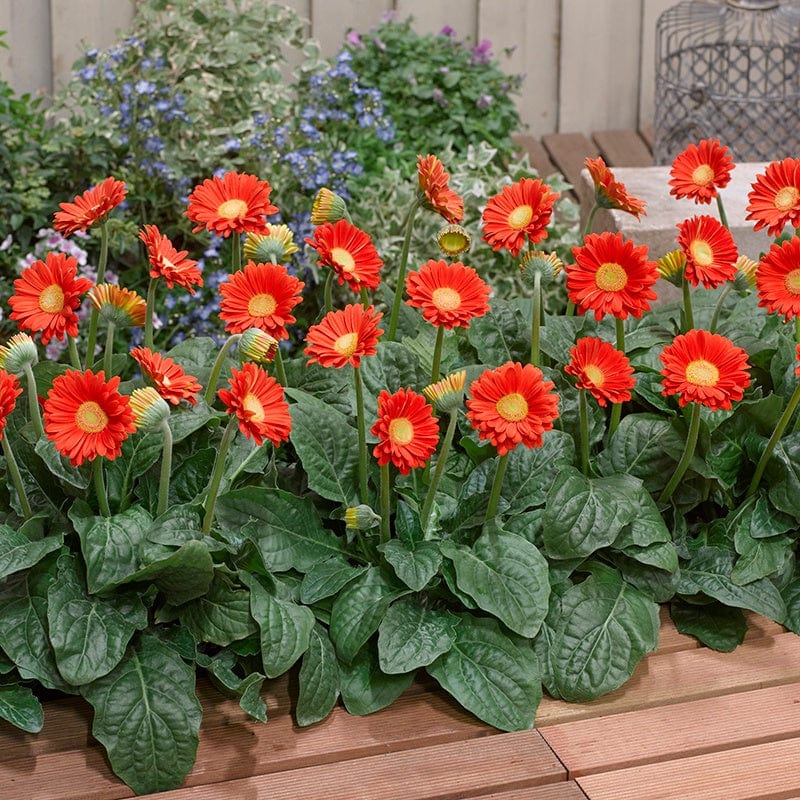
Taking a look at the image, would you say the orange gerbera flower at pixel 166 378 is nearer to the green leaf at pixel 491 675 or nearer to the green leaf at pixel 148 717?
the green leaf at pixel 148 717

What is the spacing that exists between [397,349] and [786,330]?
634 mm

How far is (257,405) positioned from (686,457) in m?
0.62

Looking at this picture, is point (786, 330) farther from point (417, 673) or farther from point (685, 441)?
point (417, 673)

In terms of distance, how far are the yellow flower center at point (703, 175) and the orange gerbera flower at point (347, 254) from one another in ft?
1.67

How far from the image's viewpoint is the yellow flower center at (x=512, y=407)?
1537mm

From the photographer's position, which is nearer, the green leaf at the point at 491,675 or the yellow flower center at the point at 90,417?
the yellow flower center at the point at 90,417

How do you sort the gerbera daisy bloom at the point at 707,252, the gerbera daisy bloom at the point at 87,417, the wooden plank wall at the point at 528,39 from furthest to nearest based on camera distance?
the wooden plank wall at the point at 528,39 → the gerbera daisy bloom at the point at 707,252 → the gerbera daisy bloom at the point at 87,417

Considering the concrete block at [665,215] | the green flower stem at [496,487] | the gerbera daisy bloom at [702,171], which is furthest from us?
the concrete block at [665,215]

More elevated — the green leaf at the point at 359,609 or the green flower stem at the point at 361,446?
the green flower stem at the point at 361,446

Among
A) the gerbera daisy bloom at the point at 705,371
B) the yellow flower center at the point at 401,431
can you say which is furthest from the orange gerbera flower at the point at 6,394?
the gerbera daisy bloom at the point at 705,371

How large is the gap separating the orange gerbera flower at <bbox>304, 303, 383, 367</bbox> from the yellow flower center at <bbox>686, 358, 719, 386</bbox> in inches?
15.9

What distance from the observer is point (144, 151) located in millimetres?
3115

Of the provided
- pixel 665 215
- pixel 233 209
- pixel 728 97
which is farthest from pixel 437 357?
pixel 728 97

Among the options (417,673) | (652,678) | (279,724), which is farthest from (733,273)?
(279,724)
